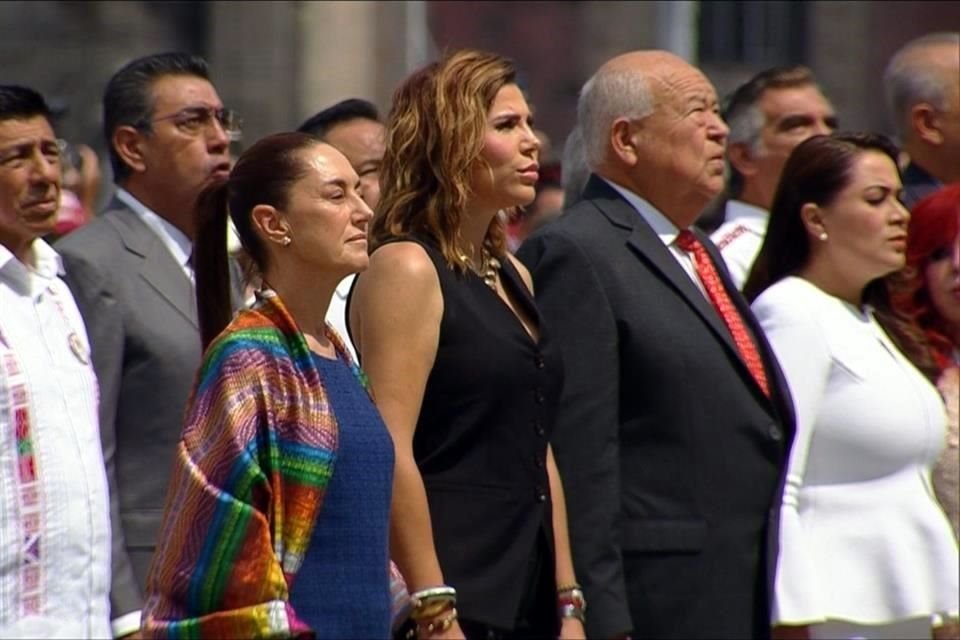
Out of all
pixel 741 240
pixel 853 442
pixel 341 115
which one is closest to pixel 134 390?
pixel 341 115

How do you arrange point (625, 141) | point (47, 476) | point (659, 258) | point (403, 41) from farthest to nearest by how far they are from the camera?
point (403, 41), point (625, 141), point (659, 258), point (47, 476)

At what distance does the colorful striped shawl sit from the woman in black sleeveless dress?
53 cm

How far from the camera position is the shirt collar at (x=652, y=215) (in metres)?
6.41

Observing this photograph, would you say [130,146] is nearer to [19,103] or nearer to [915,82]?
[19,103]

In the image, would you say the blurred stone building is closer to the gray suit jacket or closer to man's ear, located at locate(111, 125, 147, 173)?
man's ear, located at locate(111, 125, 147, 173)

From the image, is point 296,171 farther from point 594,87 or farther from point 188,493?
point 594,87

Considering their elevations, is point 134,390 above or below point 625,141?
below

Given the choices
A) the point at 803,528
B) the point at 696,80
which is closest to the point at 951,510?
the point at 803,528

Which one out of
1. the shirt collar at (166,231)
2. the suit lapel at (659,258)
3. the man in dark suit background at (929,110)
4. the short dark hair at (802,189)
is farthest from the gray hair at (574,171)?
the man in dark suit background at (929,110)

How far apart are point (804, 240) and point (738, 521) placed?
1.02 m

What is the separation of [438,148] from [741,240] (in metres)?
2.30

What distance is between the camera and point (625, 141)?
255 inches

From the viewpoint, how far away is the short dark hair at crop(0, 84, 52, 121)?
5.82 meters

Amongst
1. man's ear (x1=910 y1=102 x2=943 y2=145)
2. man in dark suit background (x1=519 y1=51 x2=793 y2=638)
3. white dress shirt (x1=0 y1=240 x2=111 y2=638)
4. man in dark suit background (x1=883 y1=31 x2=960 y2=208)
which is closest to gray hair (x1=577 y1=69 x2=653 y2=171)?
man in dark suit background (x1=519 y1=51 x2=793 y2=638)
